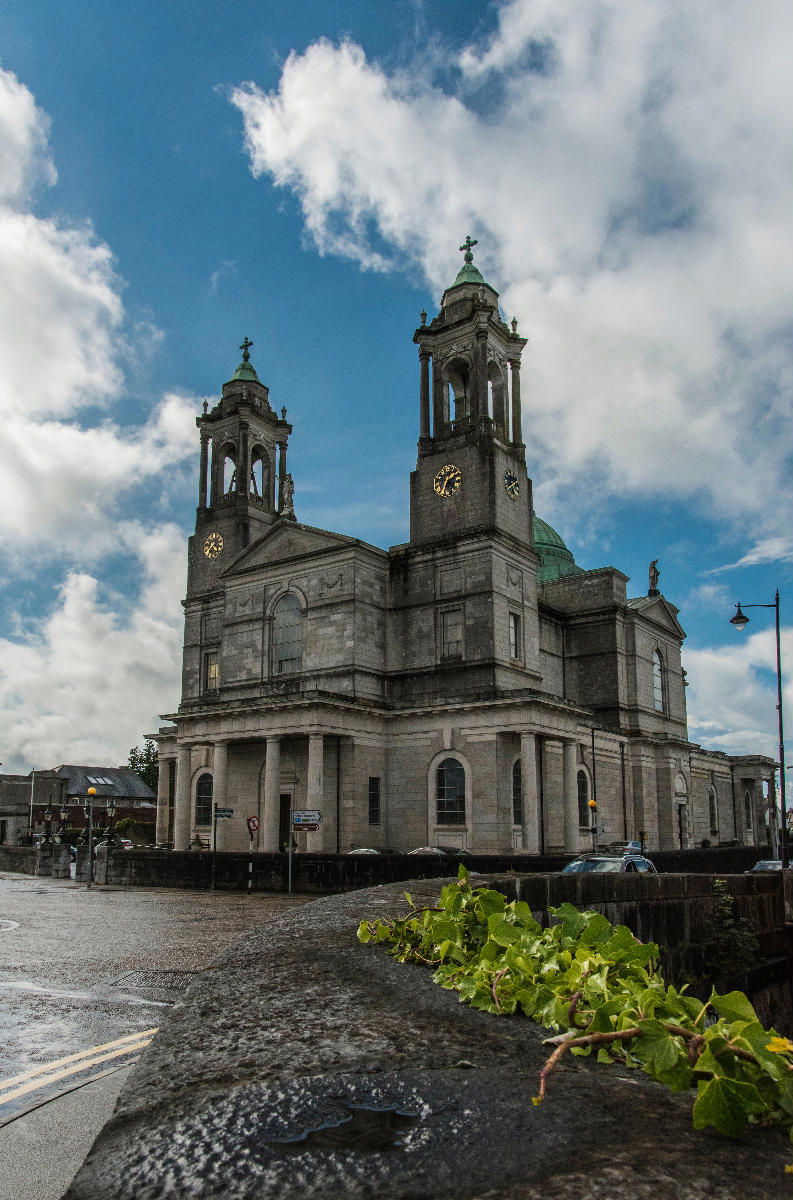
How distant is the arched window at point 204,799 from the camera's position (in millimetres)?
48156

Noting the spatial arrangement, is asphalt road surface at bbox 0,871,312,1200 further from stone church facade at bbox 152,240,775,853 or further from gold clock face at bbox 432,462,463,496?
gold clock face at bbox 432,462,463,496

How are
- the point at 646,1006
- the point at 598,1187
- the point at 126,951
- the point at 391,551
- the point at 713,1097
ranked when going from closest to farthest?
the point at 598,1187
the point at 713,1097
the point at 646,1006
the point at 126,951
the point at 391,551

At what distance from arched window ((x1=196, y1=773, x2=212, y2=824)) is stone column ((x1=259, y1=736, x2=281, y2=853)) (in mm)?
7681

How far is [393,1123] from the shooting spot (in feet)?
7.02

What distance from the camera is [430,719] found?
4278 centimetres

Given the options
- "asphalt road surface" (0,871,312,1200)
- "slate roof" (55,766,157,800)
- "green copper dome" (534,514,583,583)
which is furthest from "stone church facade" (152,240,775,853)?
"slate roof" (55,766,157,800)

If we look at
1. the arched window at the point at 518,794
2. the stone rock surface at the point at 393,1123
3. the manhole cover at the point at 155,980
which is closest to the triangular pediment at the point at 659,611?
the arched window at the point at 518,794

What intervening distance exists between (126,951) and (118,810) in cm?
8066

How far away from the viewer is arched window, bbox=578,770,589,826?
4714cm

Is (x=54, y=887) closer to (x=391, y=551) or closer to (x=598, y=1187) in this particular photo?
(x=391, y=551)

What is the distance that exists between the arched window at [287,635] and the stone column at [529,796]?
13.2 meters

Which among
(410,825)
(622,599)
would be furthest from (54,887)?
(622,599)

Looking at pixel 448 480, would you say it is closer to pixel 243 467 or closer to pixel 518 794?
pixel 243 467

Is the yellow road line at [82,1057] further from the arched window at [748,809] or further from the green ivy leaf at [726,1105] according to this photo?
the arched window at [748,809]
